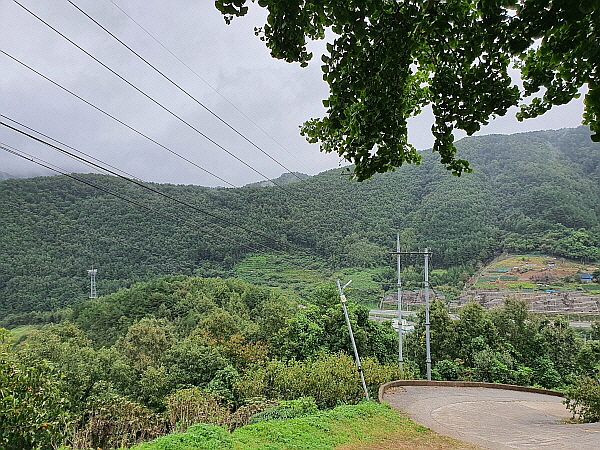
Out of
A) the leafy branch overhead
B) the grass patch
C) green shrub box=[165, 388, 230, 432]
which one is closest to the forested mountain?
green shrub box=[165, 388, 230, 432]

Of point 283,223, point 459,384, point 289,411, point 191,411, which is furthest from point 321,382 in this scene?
point 283,223

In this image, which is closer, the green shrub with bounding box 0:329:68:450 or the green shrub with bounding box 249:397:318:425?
the green shrub with bounding box 0:329:68:450

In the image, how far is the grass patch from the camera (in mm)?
5465

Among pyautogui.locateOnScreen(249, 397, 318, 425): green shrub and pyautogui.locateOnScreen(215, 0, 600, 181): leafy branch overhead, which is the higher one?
pyautogui.locateOnScreen(215, 0, 600, 181): leafy branch overhead

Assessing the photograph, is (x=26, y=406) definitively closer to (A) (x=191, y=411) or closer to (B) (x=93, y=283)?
(A) (x=191, y=411)

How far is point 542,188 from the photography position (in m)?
57.8

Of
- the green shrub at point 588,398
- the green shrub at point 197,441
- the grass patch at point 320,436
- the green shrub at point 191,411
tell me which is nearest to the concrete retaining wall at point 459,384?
the grass patch at point 320,436

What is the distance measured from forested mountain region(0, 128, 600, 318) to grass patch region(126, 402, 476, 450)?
109 feet

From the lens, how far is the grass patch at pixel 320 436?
5465mm

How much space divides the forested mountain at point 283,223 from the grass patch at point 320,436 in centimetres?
3314

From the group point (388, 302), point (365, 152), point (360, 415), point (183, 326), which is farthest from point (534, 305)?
point (365, 152)

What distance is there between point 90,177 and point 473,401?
5556 cm

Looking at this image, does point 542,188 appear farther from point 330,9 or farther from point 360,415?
point 330,9

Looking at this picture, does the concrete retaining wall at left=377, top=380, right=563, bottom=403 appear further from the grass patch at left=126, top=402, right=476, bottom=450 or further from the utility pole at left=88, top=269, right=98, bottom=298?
the utility pole at left=88, top=269, right=98, bottom=298
